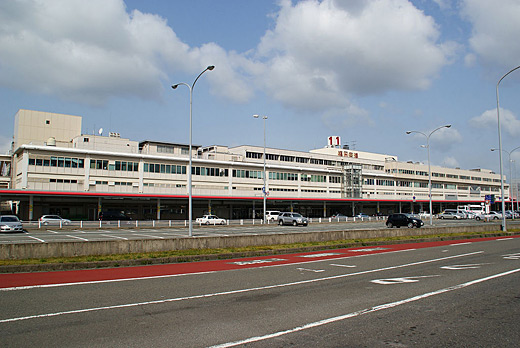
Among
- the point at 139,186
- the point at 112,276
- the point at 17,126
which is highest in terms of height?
the point at 17,126

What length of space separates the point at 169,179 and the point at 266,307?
54.9 metres

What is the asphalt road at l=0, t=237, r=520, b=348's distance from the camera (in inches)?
229

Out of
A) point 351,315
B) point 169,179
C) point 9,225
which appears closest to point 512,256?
point 351,315

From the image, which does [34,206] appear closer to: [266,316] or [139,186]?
[139,186]

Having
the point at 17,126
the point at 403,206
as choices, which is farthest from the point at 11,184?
the point at 403,206

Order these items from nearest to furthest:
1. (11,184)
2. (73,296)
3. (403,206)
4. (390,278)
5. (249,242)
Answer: (73,296), (390,278), (249,242), (11,184), (403,206)

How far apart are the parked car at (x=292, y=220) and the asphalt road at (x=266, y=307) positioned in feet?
117

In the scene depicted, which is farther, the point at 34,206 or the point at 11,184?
the point at 11,184

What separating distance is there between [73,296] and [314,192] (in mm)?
70639

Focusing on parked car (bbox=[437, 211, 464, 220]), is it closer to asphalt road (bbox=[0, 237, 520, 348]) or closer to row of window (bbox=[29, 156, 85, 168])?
row of window (bbox=[29, 156, 85, 168])

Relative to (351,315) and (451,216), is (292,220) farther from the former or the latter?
(351,315)

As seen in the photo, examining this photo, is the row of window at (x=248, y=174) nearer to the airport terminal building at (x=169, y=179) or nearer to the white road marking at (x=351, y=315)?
the airport terminal building at (x=169, y=179)

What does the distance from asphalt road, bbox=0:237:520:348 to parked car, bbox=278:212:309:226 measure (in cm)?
3552

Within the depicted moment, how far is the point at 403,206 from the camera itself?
9375cm
